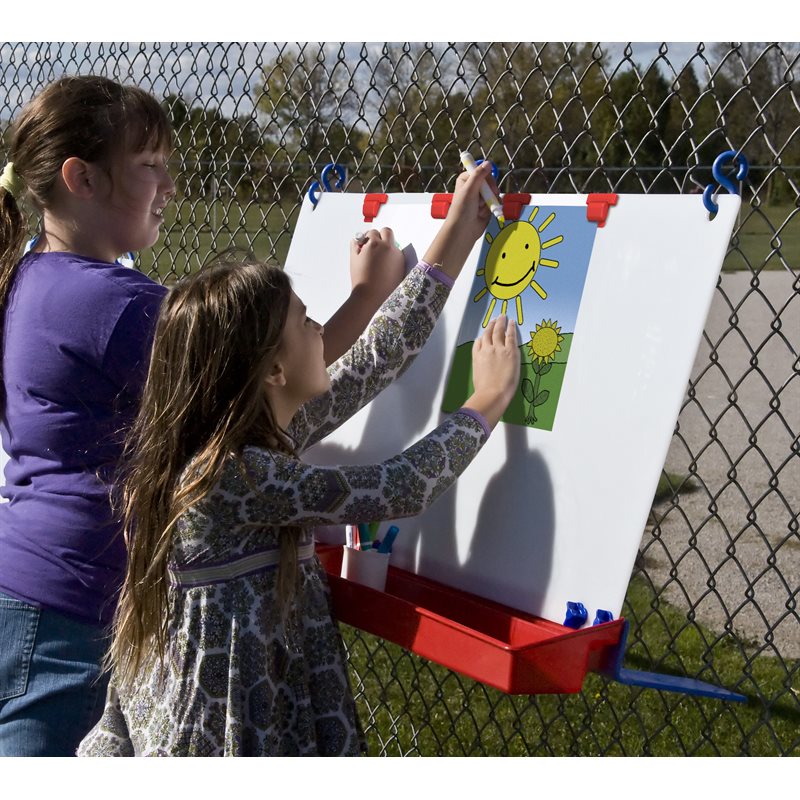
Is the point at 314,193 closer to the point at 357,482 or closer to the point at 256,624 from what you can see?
the point at 357,482

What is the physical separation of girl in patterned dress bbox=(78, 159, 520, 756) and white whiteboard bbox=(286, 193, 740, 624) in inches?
8.0

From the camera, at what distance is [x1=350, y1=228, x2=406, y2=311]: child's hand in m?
2.37

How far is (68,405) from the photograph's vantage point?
1934 millimetres

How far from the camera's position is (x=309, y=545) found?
6.52 ft

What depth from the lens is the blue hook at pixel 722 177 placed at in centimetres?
181

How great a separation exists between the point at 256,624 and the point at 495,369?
0.66 metres

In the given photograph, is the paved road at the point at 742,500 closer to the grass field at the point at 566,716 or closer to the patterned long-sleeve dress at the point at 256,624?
the grass field at the point at 566,716

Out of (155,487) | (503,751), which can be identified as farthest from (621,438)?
(503,751)

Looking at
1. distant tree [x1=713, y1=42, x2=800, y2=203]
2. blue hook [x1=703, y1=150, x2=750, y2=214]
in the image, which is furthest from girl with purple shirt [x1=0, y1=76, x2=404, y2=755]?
distant tree [x1=713, y1=42, x2=800, y2=203]

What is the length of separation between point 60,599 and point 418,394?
84 centimetres

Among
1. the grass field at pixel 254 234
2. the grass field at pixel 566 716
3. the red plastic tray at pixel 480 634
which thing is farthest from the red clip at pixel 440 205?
the grass field at pixel 566 716

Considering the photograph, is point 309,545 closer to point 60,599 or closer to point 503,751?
point 60,599

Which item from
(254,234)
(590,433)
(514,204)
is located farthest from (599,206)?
(254,234)

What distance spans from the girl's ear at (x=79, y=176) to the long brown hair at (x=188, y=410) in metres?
0.34
